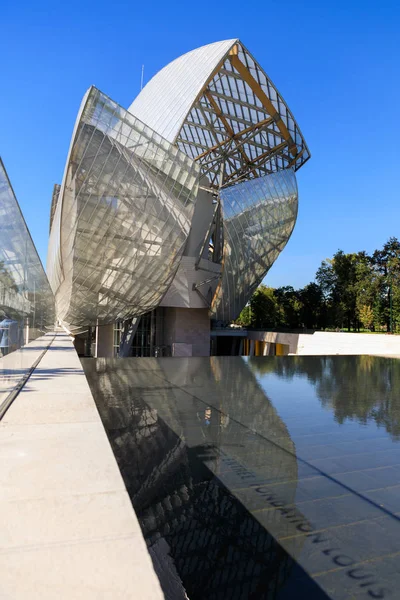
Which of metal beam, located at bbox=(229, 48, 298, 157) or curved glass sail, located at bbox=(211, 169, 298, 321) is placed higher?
metal beam, located at bbox=(229, 48, 298, 157)

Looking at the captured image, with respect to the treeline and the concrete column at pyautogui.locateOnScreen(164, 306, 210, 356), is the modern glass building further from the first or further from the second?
the treeline

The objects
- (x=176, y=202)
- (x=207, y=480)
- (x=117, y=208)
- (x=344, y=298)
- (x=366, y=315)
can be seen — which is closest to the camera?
(x=207, y=480)

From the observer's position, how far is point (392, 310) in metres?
41.5

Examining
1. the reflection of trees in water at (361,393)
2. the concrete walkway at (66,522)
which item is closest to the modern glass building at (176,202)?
the reflection of trees in water at (361,393)

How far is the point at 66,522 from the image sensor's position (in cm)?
176

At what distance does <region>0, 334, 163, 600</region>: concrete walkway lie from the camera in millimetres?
1341

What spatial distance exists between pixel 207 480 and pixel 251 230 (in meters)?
29.3

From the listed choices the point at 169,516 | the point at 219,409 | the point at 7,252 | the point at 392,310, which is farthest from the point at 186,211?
the point at 392,310

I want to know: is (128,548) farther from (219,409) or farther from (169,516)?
(219,409)

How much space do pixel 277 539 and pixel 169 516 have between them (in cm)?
73

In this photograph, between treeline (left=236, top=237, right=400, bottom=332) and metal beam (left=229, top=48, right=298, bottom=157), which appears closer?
metal beam (left=229, top=48, right=298, bottom=157)

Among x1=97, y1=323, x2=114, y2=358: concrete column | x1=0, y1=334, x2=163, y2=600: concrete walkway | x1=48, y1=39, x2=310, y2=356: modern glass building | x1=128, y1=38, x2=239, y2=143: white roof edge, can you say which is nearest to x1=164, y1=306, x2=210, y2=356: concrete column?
x1=48, y1=39, x2=310, y2=356: modern glass building

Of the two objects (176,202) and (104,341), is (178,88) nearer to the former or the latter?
(176,202)

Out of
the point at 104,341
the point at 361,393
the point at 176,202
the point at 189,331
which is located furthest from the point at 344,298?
the point at 361,393
